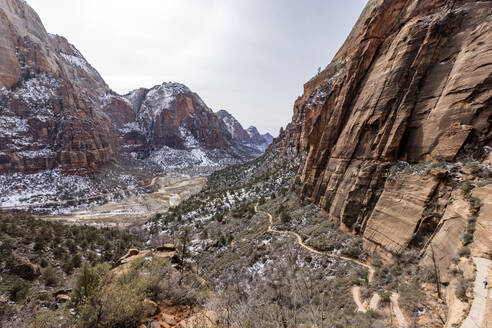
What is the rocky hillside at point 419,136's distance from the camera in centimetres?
812

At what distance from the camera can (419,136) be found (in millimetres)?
11562

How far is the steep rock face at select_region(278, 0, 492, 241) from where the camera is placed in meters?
9.82

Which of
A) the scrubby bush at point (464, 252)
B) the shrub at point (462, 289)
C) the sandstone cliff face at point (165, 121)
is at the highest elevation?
the sandstone cliff face at point (165, 121)

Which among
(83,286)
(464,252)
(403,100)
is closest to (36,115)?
(83,286)

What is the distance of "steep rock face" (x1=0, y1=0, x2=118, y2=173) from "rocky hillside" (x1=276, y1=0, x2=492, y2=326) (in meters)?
78.0

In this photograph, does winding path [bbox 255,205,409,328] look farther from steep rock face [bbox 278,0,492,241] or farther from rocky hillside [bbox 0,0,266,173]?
rocky hillside [bbox 0,0,266,173]

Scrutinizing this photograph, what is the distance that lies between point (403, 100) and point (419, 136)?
273cm

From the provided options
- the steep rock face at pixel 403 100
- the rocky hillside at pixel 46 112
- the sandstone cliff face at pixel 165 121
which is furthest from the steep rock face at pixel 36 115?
the steep rock face at pixel 403 100

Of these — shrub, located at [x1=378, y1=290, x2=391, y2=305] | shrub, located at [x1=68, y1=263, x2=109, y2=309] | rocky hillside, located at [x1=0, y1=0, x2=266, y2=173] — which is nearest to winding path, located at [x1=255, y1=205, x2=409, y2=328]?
shrub, located at [x1=378, y1=290, x2=391, y2=305]

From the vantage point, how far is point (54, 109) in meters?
63.7

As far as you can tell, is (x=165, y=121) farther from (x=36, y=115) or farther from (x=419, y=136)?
(x=419, y=136)

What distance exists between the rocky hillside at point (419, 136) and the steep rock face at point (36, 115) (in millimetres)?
77971

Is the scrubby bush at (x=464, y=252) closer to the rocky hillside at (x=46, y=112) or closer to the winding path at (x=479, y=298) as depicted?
the winding path at (x=479, y=298)

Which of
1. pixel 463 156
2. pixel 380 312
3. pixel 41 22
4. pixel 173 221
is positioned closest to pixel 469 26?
pixel 463 156
